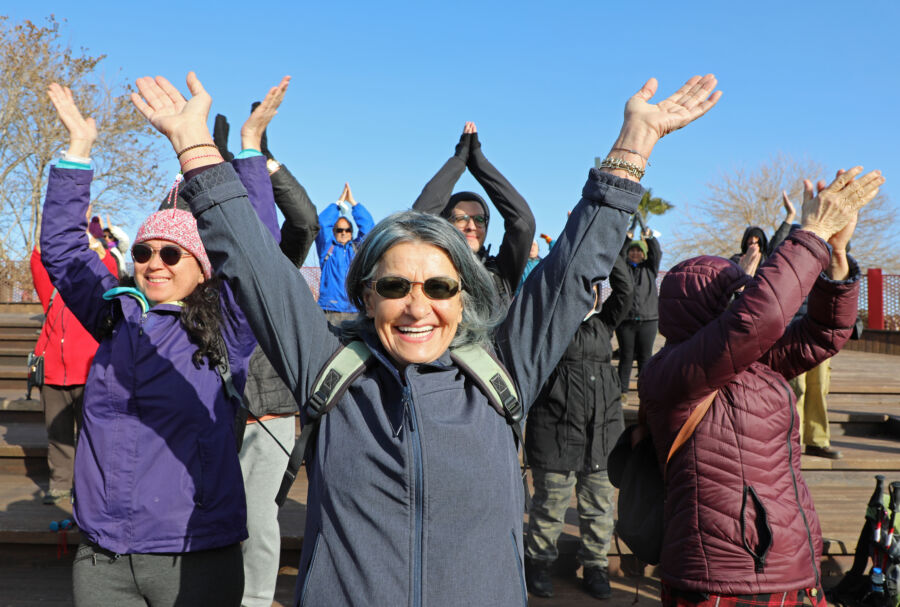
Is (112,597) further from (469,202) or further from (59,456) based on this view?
(59,456)

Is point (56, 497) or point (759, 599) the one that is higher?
point (759, 599)

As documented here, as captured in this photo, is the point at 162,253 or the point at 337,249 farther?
the point at 337,249

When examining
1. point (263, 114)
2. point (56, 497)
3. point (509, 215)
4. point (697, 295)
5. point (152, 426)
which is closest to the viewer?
point (263, 114)

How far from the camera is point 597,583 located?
174 inches

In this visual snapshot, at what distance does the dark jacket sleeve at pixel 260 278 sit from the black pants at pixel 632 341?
6490 millimetres

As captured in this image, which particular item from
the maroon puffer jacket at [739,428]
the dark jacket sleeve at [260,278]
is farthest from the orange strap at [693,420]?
the dark jacket sleeve at [260,278]

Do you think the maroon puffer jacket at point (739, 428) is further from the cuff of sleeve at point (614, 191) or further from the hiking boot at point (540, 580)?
the hiking boot at point (540, 580)

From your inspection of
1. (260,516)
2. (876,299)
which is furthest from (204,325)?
(876,299)

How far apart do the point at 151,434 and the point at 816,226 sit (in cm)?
227

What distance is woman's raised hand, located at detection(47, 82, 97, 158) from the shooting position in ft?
8.04

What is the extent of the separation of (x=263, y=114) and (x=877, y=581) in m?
4.01

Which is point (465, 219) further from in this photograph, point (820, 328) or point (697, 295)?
point (820, 328)

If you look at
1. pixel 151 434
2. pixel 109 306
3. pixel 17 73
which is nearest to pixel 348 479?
pixel 151 434

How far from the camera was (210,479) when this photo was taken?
2314mm
